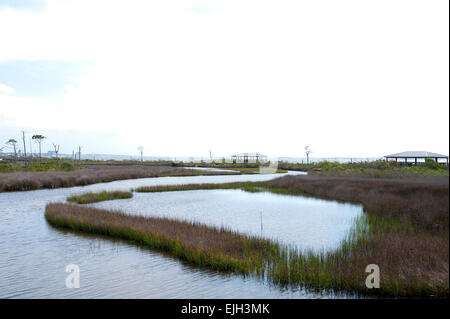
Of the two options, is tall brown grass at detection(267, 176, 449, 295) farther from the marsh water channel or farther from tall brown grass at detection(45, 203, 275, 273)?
tall brown grass at detection(45, 203, 275, 273)

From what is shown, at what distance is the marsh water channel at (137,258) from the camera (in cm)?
833

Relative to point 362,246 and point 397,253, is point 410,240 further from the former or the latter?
point 362,246

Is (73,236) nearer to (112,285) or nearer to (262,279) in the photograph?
(112,285)

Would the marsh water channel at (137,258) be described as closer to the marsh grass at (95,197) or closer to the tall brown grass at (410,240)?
the tall brown grass at (410,240)

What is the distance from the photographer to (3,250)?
12.5 meters

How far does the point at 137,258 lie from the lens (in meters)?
11.3

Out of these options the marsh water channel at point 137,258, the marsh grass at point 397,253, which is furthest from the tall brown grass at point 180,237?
the marsh grass at point 397,253

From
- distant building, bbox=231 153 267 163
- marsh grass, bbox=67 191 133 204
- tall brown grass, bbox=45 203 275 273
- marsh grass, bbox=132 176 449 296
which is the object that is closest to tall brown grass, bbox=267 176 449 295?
marsh grass, bbox=132 176 449 296

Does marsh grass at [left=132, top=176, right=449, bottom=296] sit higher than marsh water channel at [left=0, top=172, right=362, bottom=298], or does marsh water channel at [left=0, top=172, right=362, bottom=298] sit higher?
marsh grass at [left=132, top=176, right=449, bottom=296]

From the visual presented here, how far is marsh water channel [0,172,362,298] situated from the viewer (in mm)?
8328

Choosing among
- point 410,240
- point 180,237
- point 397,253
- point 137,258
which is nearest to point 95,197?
point 180,237
